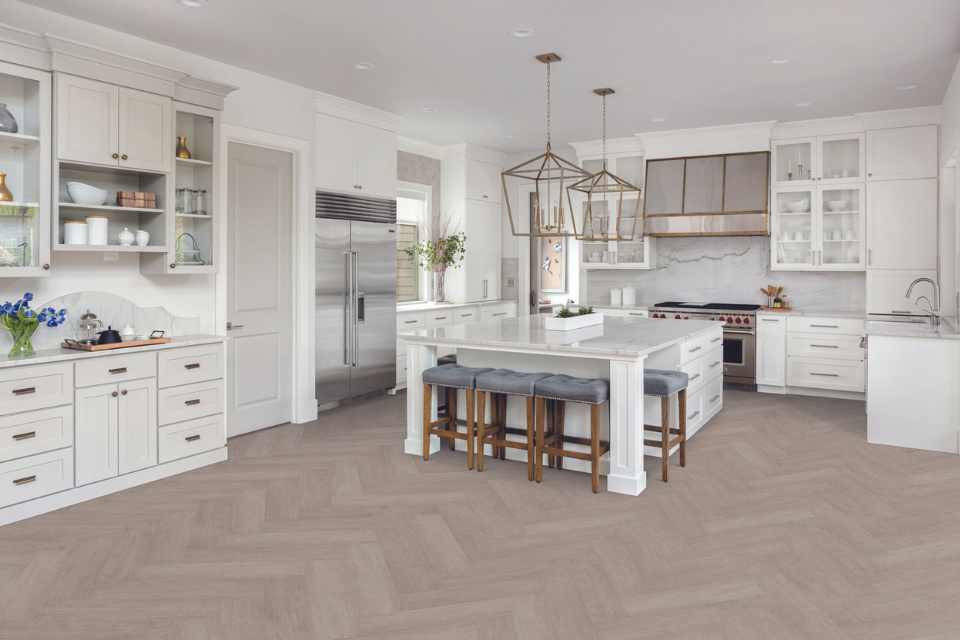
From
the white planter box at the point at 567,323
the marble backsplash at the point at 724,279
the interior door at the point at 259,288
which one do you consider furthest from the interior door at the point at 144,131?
the marble backsplash at the point at 724,279

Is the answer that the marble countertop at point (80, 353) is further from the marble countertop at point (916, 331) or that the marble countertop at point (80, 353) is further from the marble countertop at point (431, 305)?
the marble countertop at point (916, 331)

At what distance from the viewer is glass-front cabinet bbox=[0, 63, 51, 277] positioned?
12.5ft

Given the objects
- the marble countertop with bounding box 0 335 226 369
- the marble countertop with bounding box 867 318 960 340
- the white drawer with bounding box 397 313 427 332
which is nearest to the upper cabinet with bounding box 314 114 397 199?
the white drawer with bounding box 397 313 427 332

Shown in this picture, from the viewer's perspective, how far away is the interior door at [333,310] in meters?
6.05

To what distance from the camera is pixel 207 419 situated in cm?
462

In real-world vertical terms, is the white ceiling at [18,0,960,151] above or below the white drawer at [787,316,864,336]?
above

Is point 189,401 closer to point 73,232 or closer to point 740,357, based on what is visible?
point 73,232

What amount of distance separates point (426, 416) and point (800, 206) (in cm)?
479

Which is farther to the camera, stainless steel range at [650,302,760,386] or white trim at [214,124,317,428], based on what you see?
stainless steel range at [650,302,760,386]

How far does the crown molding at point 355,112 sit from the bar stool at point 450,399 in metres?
2.70

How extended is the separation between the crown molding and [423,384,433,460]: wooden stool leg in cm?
278

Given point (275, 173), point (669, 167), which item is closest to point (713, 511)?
point (275, 173)

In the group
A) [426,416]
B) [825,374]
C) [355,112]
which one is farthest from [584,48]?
[825,374]

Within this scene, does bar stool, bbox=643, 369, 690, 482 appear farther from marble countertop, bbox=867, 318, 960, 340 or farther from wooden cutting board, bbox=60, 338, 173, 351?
wooden cutting board, bbox=60, 338, 173, 351
